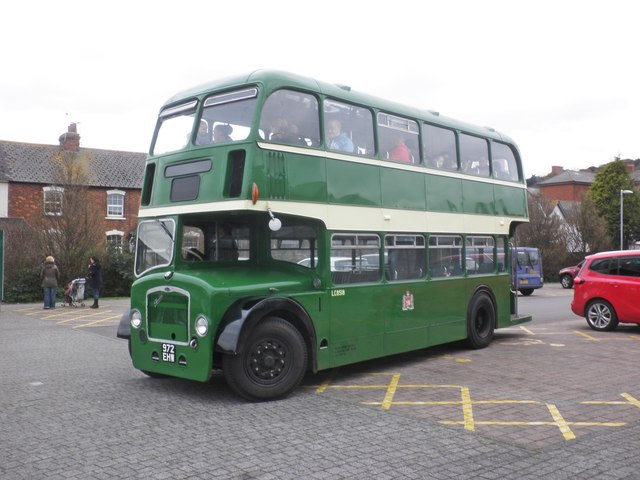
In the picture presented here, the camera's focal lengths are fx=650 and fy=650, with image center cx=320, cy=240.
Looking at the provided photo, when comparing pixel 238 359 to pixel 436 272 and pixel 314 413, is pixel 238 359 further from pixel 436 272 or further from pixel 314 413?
pixel 436 272

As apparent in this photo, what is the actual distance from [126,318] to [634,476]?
20.4ft

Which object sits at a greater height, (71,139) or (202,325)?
(71,139)

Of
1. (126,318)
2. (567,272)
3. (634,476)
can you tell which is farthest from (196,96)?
(567,272)

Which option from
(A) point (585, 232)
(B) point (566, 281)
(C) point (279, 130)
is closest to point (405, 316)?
(C) point (279, 130)

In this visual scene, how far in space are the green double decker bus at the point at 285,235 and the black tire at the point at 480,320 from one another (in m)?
0.88

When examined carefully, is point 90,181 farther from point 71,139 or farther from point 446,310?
point 446,310

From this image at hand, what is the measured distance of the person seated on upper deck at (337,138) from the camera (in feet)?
28.8

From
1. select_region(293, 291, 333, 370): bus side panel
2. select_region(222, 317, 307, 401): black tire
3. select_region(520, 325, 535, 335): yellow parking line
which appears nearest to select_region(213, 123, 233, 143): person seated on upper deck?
select_region(293, 291, 333, 370): bus side panel

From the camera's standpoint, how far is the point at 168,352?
25.7 feet

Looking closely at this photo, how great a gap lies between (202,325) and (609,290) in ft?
33.8

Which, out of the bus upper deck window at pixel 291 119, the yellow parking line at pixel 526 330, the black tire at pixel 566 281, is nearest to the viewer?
the bus upper deck window at pixel 291 119

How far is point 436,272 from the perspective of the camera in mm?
10836

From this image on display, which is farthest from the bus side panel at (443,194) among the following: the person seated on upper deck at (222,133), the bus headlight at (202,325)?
the bus headlight at (202,325)

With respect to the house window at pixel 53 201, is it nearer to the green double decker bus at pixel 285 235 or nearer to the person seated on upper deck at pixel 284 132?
the green double decker bus at pixel 285 235
